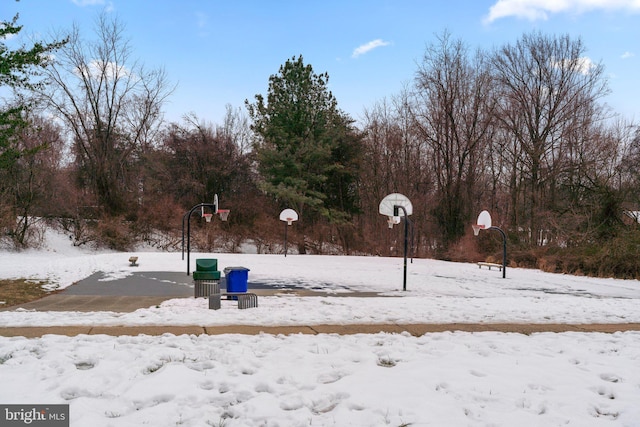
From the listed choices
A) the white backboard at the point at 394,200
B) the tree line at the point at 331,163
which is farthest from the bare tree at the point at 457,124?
the white backboard at the point at 394,200

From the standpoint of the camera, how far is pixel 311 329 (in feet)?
20.6

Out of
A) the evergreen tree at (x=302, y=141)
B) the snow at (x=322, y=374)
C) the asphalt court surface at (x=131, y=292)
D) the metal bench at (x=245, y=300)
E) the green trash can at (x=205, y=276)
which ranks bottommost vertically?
the asphalt court surface at (x=131, y=292)

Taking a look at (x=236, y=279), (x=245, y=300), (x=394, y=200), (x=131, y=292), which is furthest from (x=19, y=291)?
(x=394, y=200)

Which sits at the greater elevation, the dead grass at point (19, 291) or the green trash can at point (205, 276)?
the green trash can at point (205, 276)

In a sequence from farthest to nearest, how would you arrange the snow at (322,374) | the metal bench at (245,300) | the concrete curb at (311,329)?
the metal bench at (245,300), the concrete curb at (311,329), the snow at (322,374)

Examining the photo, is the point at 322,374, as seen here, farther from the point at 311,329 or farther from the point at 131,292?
the point at 131,292

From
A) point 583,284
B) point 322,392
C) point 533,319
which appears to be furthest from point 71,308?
point 583,284

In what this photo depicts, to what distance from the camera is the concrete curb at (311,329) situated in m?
5.81

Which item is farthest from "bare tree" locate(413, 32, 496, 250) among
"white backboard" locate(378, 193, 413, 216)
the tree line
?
"white backboard" locate(378, 193, 413, 216)

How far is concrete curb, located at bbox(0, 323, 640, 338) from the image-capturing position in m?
5.81

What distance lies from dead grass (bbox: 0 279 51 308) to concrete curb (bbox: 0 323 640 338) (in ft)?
12.7

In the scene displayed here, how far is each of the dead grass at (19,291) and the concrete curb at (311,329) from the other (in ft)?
12.7

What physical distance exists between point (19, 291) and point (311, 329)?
8.28 metres

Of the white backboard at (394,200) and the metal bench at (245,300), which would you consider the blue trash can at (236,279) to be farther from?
the white backboard at (394,200)
